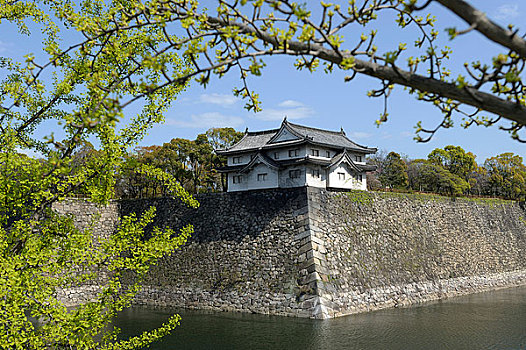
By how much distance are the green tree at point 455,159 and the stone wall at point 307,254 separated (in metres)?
11.7

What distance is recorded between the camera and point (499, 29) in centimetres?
233

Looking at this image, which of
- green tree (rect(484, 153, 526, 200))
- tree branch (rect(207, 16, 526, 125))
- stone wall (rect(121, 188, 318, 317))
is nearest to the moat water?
stone wall (rect(121, 188, 318, 317))

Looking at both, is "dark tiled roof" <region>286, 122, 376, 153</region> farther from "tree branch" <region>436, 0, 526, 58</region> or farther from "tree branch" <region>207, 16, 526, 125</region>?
"tree branch" <region>436, 0, 526, 58</region>

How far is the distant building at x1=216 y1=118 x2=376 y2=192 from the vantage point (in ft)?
67.1

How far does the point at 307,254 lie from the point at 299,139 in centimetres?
685

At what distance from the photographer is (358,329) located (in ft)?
42.3

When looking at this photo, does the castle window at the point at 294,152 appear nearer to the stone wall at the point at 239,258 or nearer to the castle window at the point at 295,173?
the castle window at the point at 295,173

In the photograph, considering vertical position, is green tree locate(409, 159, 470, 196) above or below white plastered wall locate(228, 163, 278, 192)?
above

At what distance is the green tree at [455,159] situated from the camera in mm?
33062

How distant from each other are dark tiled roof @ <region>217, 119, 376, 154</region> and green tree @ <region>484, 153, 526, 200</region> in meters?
16.6

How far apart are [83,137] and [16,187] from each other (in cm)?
99

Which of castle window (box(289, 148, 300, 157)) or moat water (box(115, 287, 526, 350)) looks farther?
castle window (box(289, 148, 300, 157))

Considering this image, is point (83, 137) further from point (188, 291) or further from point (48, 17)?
point (188, 291)

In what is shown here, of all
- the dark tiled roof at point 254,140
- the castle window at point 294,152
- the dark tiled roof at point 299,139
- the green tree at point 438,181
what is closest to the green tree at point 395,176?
the green tree at point 438,181
